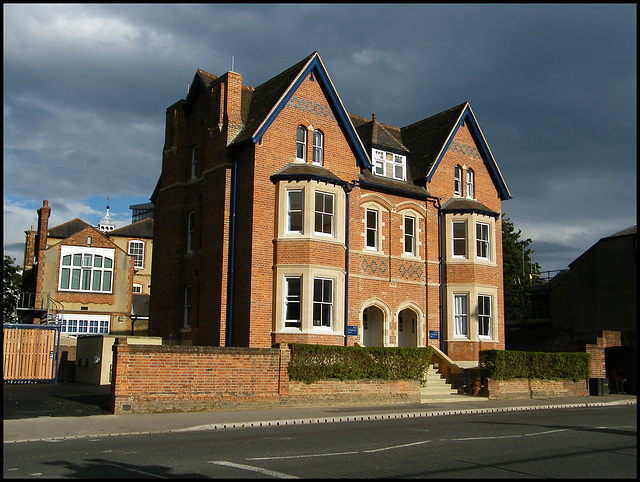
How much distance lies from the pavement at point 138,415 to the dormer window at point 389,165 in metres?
10.6

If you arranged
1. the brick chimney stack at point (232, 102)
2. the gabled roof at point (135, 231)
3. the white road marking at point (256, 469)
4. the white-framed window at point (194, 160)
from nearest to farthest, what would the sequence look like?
the white road marking at point (256, 469) < the brick chimney stack at point (232, 102) < the white-framed window at point (194, 160) < the gabled roof at point (135, 231)

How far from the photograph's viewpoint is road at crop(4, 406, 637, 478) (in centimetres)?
936

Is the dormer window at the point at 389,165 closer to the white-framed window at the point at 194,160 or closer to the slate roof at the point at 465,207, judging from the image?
the slate roof at the point at 465,207

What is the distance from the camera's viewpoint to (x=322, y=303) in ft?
→ 80.0

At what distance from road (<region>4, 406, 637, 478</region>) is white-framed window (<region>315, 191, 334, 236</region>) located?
32.9 feet

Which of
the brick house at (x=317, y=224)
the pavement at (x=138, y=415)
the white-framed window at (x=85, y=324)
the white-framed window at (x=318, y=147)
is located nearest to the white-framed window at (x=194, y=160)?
the brick house at (x=317, y=224)

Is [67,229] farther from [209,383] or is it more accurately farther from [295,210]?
[209,383]

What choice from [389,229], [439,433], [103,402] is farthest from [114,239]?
[439,433]

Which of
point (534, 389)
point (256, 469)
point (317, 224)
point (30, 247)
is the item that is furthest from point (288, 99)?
point (30, 247)

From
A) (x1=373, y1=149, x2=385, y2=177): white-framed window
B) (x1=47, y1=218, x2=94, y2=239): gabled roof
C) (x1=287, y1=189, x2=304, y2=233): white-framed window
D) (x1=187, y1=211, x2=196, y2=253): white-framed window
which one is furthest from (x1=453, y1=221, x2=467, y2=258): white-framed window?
(x1=47, y1=218, x2=94, y2=239): gabled roof

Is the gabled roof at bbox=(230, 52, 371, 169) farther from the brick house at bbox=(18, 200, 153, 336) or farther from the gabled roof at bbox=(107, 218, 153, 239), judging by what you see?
the gabled roof at bbox=(107, 218, 153, 239)

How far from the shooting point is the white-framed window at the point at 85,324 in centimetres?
4512

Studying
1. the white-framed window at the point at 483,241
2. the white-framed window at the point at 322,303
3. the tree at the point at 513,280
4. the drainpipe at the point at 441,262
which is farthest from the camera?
the tree at the point at 513,280

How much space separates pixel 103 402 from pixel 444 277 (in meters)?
16.3
